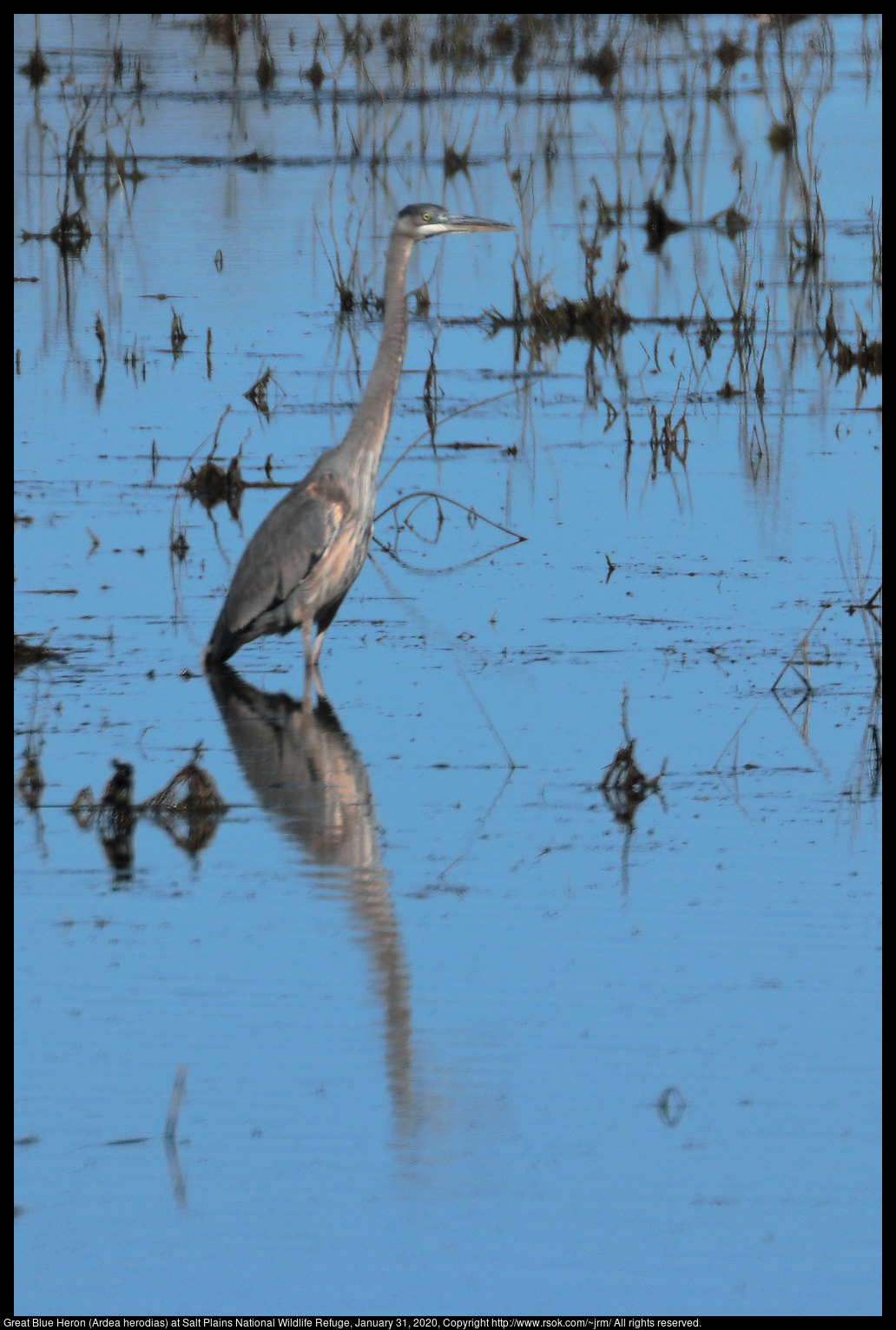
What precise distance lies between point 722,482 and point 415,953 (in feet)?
17.8

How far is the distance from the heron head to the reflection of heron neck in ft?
0.81

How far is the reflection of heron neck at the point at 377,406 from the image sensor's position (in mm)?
7562

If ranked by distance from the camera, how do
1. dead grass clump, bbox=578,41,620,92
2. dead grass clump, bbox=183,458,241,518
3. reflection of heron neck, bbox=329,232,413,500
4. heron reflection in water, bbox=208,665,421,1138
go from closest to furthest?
heron reflection in water, bbox=208,665,421,1138, reflection of heron neck, bbox=329,232,413,500, dead grass clump, bbox=183,458,241,518, dead grass clump, bbox=578,41,620,92

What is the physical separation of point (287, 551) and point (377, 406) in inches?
26.7

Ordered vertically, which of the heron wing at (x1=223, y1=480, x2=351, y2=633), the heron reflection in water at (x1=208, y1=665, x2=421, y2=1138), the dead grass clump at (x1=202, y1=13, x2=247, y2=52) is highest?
the dead grass clump at (x1=202, y1=13, x2=247, y2=52)

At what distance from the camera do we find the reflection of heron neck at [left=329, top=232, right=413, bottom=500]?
→ 24.8 feet

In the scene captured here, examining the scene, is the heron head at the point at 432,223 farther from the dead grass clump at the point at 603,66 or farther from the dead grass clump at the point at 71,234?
the dead grass clump at the point at 603,66

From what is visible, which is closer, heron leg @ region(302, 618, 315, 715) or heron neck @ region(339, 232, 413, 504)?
heron leg @ region(302, 618, 315, 715)

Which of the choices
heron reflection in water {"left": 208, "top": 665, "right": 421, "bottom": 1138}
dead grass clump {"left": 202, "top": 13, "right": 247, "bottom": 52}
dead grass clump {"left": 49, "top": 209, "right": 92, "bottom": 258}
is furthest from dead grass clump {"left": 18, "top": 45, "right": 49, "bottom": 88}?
heron reflection in water {"left": 208, "top": 665, "right": 421, "bottom": 1138}

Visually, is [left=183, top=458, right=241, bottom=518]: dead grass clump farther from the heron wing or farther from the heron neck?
the heron wing

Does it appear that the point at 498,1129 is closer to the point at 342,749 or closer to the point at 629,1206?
the point at 629,1206

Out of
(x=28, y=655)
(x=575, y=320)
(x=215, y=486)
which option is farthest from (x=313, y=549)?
(x=575, y=320)

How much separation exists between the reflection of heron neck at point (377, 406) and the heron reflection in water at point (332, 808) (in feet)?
2.85

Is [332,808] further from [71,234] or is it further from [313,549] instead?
[71,234]
